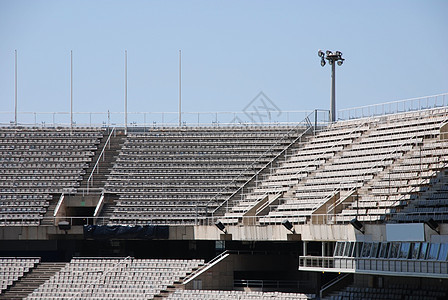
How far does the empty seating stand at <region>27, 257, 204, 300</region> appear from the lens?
46056 millimetres

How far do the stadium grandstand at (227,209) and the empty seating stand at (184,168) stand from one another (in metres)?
0.10

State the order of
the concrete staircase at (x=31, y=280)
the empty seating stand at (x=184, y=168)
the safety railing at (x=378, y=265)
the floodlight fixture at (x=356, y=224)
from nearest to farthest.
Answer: the safety railing at (x=378, y=265)
the floodlight fixture at (x=356, y=224)
the concrete staircase at (x=31, y=280)
the empty seating stand at (x=184, y=168)

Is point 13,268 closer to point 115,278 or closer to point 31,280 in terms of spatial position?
point 31,280

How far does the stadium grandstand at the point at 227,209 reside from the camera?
137 feet

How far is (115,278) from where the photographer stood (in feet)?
156

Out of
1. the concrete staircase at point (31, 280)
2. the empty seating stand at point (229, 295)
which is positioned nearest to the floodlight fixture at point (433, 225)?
the empty seating stand at point (229, 295)

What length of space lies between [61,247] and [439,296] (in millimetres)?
24179

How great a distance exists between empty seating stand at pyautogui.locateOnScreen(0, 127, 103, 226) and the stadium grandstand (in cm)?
9

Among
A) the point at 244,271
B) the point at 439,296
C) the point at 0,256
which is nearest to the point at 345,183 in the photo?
the point at 244,271

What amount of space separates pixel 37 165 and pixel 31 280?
9.49m

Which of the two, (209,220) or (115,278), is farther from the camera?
(209,220)

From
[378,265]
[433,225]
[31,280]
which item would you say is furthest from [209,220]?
[433,225]

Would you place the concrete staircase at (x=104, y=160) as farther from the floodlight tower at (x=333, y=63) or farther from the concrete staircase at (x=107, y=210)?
the floodlight tower at (x=333, y=63)

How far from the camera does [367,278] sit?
43.2 m
